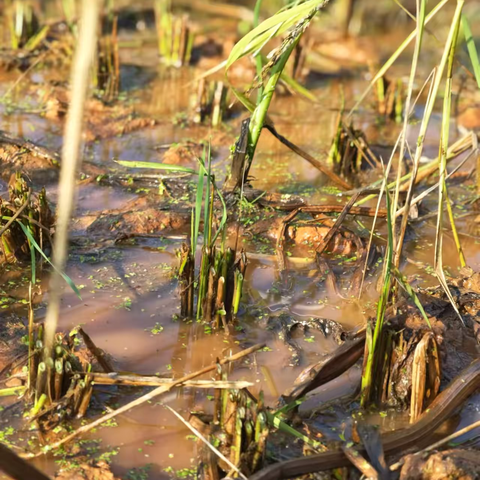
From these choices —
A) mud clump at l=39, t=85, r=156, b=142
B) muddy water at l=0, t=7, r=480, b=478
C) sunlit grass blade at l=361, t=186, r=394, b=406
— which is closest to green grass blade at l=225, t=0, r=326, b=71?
sunlit grass blade at l=361, t=186, r=394, b=406

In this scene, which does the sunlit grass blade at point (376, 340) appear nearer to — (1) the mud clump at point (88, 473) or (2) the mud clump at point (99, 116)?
→ (1) the mud clump at point (88, 473)

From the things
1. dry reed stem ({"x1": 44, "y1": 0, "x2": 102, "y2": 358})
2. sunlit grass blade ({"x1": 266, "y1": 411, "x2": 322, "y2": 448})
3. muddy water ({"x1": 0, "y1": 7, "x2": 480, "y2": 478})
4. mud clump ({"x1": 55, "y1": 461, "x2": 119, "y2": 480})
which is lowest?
mud clump ({"x1": 55, "y1": 461, "x2": 119, "y2": 480})

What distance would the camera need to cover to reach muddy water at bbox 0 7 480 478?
93.6 inches

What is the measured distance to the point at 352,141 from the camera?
4500mm

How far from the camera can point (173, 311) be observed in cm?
304

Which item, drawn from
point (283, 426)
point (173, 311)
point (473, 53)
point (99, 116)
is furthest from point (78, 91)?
point (99, 116)

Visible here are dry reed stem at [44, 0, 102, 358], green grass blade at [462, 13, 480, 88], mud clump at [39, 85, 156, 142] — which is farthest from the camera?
mud clump at [39, 85, 156, 142]

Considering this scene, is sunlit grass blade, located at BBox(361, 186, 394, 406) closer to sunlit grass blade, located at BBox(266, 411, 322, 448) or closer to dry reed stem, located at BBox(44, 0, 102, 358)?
sunlit grass blade, located at BBox(266, 411, 322, 448)

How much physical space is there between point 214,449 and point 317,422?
0.53 meters

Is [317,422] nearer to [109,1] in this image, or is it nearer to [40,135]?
[40,135]

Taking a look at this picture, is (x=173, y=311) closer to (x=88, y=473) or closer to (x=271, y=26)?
(x=88, y=473)

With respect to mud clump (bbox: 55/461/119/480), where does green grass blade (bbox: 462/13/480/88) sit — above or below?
above

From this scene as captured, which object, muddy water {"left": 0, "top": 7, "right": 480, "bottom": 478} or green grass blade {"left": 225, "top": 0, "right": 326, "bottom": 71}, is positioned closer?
muddy water {"left": 0, "top": 7, "right": 480, "bottom": 478}

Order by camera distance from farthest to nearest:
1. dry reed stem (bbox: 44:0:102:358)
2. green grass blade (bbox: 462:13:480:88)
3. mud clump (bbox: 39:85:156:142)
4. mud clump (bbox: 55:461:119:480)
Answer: mud clump (bbox: 39:85:156:142) < green grass blade (bbox: 462:13:480:88) < mud clump (bbox: 55:461:119:480) < dry reed stem (bbox: 44:0:102:358)
